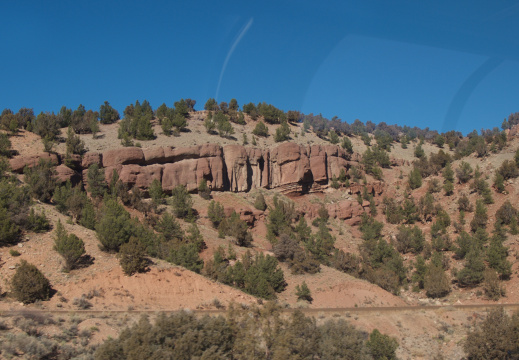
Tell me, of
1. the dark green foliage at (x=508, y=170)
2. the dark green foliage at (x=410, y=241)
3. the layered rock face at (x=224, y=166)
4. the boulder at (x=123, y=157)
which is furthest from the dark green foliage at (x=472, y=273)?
the boulder at (x=123, y=157)

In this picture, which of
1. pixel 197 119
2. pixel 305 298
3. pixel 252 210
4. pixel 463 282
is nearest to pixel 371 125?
pixel 197 119

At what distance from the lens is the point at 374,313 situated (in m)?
24.8

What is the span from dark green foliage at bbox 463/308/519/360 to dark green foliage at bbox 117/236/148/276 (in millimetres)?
19056

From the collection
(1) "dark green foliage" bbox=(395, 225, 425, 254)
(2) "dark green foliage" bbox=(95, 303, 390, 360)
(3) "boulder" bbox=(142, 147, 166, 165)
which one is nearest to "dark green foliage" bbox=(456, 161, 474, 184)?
(1) "dark green foliage" bbox=(395, 225, 425, 254)

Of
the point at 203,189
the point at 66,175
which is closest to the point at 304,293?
the point at 203,189

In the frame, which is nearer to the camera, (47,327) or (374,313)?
(47,327)

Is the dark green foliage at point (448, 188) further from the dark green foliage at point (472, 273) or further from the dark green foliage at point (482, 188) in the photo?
the dark green foliage at point (472, 273)

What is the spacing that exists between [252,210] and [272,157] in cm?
1490

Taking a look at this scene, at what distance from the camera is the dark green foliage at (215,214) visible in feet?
156

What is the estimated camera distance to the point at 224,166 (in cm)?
6041

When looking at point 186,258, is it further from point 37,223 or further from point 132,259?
point 37,223

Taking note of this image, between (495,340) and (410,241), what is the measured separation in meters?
29.1

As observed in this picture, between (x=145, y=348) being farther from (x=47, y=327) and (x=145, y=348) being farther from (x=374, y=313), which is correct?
(x=374, y=313)

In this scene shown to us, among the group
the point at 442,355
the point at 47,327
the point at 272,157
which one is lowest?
the point at 442,355
